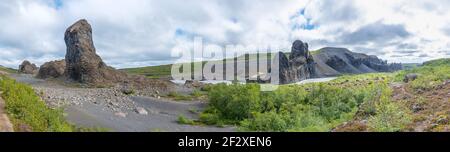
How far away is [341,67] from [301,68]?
4555 cm

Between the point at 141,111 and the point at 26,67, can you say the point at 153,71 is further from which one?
the point at 141,111

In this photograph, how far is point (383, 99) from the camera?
8.87 m

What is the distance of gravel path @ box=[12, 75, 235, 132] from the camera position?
1098 inches

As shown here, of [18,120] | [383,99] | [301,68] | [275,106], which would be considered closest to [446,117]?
[383,99]

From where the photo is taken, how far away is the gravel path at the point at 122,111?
2789cm

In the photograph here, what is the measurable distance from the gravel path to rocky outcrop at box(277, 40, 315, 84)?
129 ft

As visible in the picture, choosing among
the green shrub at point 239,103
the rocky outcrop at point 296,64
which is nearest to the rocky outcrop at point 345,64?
the rocky outcrop at point 296,64

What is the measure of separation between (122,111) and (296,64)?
59.4m

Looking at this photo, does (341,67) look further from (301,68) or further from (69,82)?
(69,82)

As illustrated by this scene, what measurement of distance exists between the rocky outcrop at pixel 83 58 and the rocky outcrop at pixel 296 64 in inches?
1533

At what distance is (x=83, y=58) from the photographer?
51.7 metres

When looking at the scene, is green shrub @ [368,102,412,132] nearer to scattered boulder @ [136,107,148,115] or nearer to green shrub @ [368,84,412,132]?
green shrub @ [368,84,412,132]

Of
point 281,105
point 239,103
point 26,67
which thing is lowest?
point 239,103

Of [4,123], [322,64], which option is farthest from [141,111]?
[322,64]
